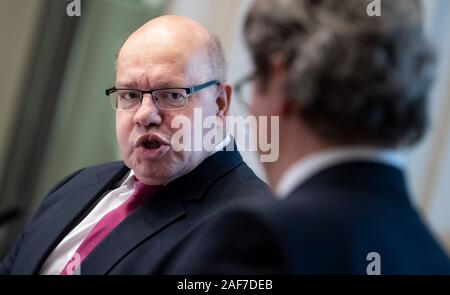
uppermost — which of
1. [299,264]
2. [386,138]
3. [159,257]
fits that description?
[386,138]

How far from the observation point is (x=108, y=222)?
154 cm

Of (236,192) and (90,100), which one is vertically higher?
(90,100)

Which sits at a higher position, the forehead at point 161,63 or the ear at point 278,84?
the forehead at point 161,63

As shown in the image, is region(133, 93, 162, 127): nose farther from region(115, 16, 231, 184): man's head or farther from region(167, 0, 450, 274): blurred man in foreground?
region(167, 0, 450, 274): blurred man in foreground

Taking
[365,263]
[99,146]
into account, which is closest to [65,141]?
[99,146]

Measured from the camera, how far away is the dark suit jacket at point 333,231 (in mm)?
839

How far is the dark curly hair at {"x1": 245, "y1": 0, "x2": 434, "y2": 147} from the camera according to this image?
888 mm

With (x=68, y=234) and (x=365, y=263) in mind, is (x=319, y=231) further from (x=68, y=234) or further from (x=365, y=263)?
(x=68, y=234)

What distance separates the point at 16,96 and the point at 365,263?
2.69 metres

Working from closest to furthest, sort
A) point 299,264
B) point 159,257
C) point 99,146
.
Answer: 1. point 299,264
2. point 159,257
3. point 99,146

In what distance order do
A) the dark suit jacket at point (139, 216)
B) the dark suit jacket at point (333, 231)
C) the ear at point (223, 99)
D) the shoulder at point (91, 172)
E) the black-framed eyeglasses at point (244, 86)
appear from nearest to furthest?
the dark suit jacket at point (333, 231) → the black-framed eyeglasses at point (244, 86) → the dark suit jacket at point (139, 216) → the ear at point (223, 99) → the shoulder at point (91, 172)

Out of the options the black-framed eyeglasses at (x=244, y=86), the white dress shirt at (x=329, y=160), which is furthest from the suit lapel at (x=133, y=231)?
the white dress shirt at (x=329, y=160)

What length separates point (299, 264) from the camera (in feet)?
2.73

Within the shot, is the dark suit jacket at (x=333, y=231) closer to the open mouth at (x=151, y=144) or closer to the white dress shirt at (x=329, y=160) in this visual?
the white dress shirt at (x=329, y=160)
